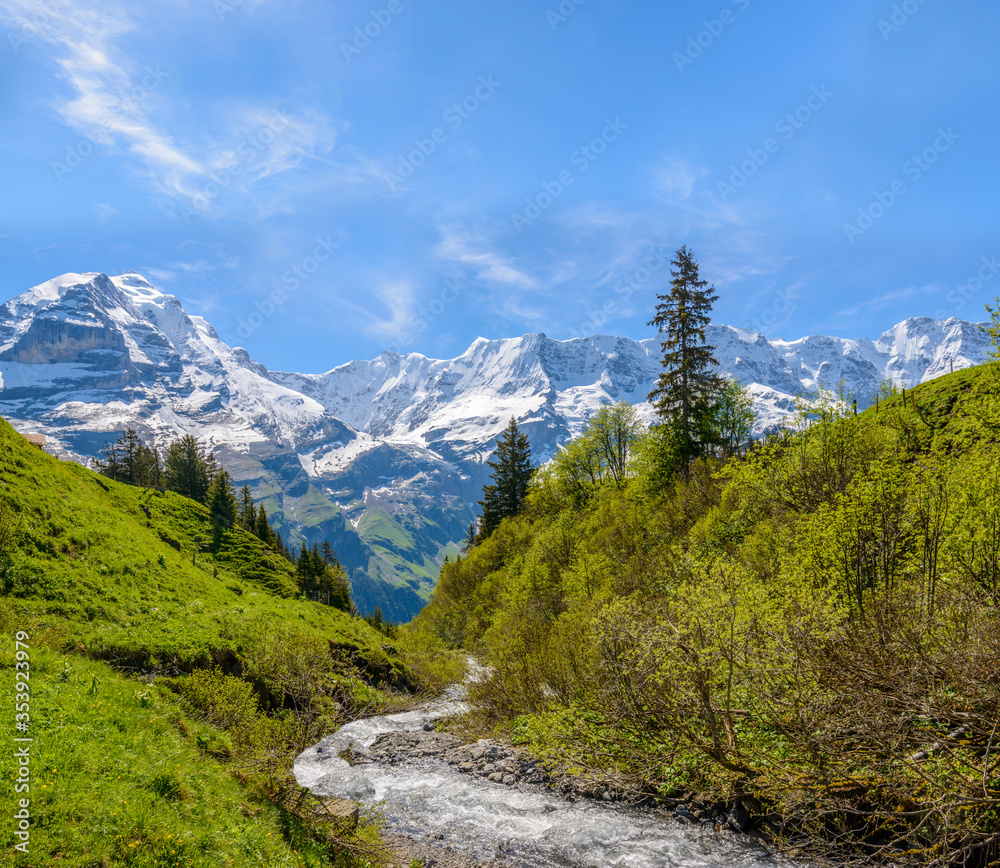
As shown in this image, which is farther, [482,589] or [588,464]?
[588,464]

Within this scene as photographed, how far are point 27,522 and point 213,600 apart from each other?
444 inches

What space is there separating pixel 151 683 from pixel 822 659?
77.7ft

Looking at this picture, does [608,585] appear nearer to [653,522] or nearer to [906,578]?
[653,522]

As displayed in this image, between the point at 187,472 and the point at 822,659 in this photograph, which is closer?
the point at 822,659

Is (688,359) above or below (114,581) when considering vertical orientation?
above

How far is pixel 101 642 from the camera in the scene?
20938 mm

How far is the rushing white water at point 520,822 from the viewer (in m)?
15.8

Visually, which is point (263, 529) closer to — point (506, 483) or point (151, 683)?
point (506, 483)

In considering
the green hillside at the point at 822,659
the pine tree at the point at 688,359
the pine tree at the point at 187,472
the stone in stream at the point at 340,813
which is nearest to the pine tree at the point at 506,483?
the pine tree at the point at 688,359

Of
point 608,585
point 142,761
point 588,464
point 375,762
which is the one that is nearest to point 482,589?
point 588,464

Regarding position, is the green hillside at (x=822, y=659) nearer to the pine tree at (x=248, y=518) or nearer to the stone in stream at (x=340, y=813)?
the stone in stream at (x=340, y=813)

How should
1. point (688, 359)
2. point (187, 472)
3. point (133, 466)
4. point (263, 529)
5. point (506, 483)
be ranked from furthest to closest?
point (187, 472) < point (133, 466) < point (263, 529) < point (506, 483) < point (688, 359)

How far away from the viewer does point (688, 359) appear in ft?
152

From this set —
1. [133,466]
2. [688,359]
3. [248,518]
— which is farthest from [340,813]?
[133,466]
